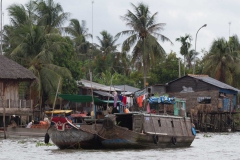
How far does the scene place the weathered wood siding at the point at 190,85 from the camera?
50.0m

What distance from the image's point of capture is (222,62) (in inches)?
2283

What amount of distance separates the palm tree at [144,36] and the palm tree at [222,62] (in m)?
7.40

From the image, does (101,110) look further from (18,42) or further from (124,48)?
(124,48)

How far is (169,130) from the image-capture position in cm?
2734

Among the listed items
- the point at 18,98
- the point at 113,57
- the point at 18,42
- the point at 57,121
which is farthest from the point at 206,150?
the point at 113,57

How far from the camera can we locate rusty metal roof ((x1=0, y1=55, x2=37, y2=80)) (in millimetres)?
39031

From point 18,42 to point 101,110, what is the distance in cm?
1751

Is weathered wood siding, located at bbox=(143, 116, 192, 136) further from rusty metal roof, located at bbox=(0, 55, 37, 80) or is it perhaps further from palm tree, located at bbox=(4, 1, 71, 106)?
palm tree, located at bbox=(4, 1, 71, 106)

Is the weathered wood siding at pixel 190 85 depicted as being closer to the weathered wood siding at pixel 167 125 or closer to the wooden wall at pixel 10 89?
the wooden wall at pixel 10 89

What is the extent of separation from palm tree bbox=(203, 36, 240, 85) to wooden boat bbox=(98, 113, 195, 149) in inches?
1188

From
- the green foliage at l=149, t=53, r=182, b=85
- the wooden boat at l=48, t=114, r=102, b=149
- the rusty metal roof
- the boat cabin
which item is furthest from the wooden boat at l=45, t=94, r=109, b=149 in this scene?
the green foliage at l=149, t=53, r=182, b=85

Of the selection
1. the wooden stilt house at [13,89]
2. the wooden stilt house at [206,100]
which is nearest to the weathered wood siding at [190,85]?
the wooden stilt house at [206,100]

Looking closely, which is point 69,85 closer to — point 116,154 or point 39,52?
point 39,52

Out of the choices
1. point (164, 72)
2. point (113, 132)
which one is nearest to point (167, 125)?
point (113, 132)
